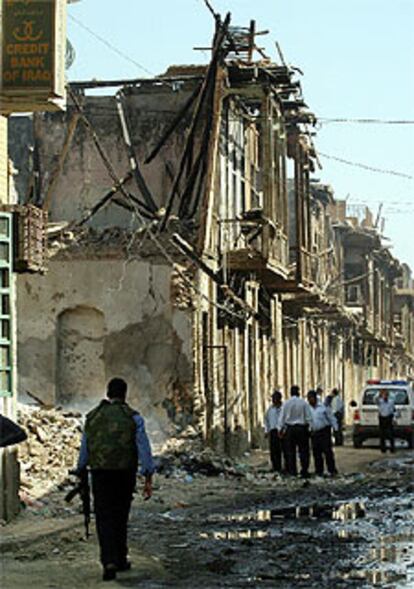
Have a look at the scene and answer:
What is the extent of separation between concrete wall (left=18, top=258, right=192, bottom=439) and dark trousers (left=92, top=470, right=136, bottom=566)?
44.7 feet

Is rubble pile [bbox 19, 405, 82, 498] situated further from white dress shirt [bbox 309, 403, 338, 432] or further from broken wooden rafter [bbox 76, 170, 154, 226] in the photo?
broken wooden rafter [bbox 76, 170, 154, 226]

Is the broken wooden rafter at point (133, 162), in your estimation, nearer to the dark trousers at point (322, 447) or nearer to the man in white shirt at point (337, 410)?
the dark trousers at point (322, 447)

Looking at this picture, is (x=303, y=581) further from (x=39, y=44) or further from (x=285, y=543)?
(x=39, y=44)

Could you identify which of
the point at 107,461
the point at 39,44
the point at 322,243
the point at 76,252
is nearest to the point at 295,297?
the point at 76,252

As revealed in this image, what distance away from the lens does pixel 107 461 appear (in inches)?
447

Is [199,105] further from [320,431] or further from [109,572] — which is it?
[109,572]

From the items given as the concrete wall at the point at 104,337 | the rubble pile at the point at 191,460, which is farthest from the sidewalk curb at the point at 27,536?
the concrete wall at the point at 104,337

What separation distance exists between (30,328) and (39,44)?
11875 mm

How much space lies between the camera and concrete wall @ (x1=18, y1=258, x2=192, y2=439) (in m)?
25.5

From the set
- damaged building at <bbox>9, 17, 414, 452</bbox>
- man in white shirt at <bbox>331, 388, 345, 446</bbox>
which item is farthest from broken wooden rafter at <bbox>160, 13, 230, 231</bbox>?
man in white shirt at <bbox>331, 388, 345, 446</bbox>

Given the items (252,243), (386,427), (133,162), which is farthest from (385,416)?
(133,162)

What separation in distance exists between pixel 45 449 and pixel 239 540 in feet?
21.9

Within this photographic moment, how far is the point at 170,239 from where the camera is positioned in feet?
83.1

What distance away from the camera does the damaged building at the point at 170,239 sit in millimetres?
25703
